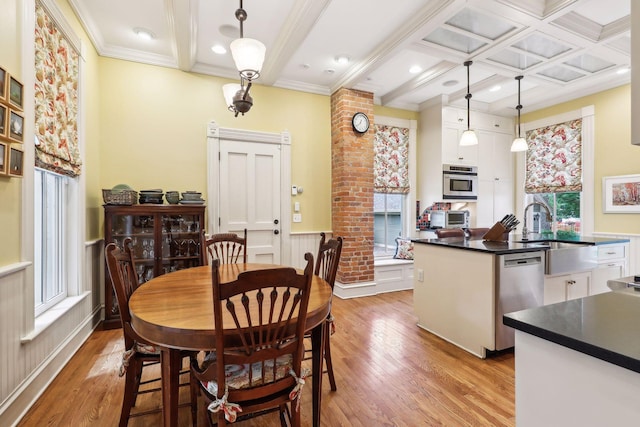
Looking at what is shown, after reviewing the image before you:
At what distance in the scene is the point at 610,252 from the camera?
322 centimetres

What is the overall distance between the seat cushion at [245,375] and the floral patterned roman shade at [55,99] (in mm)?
2020

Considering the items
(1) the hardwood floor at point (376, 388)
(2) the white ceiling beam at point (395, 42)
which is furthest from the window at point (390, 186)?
(1) the hardwood floor at point (376, 388)

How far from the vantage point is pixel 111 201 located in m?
3.21

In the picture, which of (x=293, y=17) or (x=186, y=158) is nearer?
(x=293, y=17)

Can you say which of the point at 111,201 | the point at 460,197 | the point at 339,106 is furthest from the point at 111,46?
the point at 460,197

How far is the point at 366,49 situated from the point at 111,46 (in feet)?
9.32

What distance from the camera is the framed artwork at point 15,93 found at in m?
1.79

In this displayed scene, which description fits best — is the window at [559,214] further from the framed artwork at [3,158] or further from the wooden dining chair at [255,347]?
the framed artwork at [3,158]

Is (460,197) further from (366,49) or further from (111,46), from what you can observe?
(111,46)

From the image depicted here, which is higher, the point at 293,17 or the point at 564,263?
the point at 293,17

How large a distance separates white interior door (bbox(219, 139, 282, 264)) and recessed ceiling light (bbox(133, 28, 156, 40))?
1.31 m

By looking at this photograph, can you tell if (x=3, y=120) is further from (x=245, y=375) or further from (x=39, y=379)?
(x=245, y=375)

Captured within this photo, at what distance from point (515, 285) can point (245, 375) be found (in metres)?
2.28

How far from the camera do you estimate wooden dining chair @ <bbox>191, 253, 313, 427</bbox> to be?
119 cm
